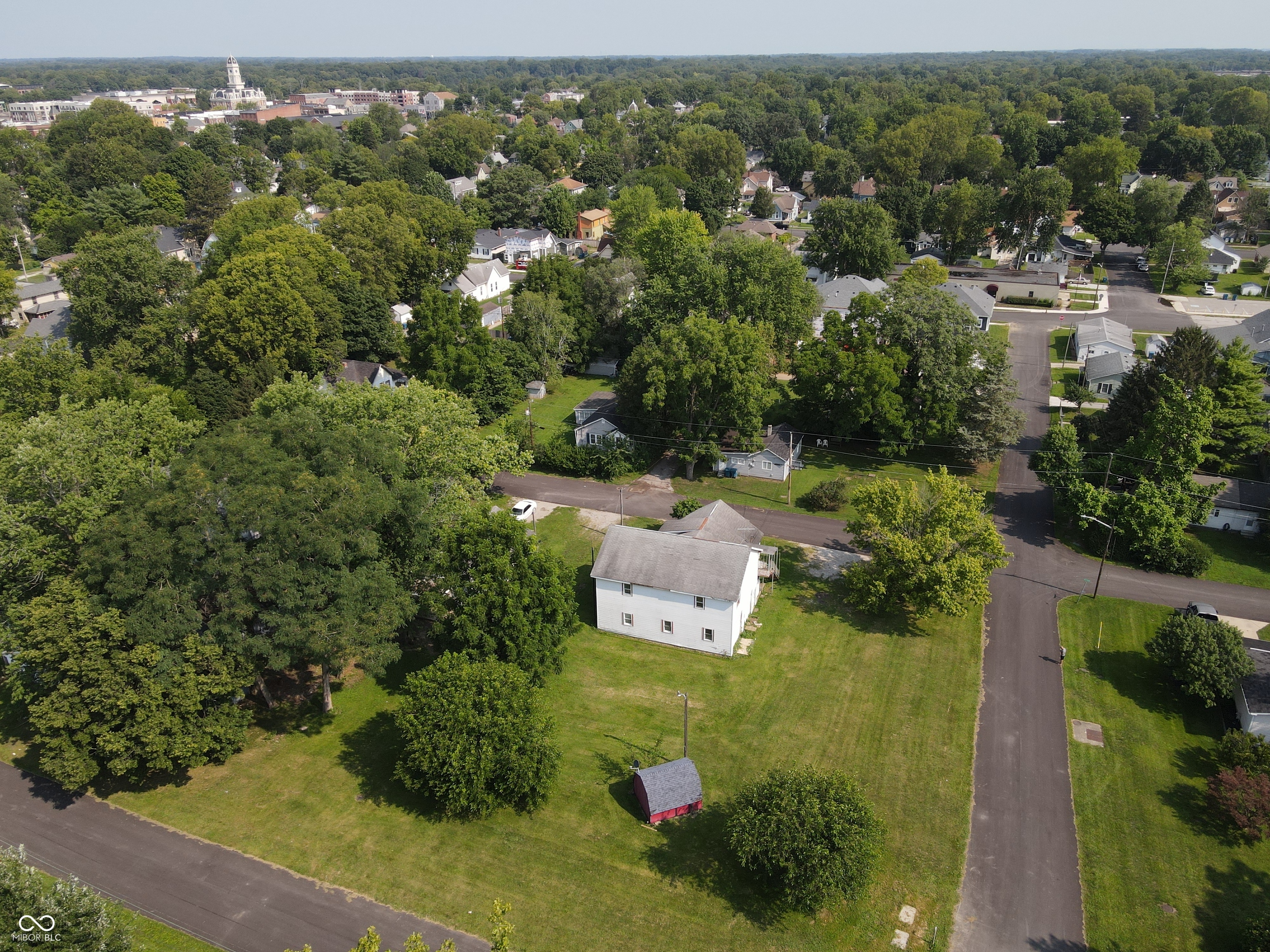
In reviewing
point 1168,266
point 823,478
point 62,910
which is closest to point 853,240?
point 1168,266

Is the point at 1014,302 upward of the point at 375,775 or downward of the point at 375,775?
upward

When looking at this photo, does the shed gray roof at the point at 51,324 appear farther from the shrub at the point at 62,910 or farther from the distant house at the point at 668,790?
the distant house at the point at 668,790

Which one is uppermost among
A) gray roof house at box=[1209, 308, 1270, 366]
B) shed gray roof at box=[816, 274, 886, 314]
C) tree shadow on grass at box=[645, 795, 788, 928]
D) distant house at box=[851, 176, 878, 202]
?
distant house at box=[851, 176, 878, 202]

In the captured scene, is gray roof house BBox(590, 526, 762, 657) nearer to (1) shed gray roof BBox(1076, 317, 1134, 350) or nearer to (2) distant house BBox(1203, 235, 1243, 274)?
(1) shed gray roof BBox(1076, 317, 1134, 350)

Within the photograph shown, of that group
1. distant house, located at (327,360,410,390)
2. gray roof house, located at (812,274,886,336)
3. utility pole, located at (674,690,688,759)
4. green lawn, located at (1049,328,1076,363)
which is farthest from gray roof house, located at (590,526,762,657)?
green lawn, located at (1049,328,1076,363)

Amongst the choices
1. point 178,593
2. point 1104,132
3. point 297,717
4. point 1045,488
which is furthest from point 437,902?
point 1104,132

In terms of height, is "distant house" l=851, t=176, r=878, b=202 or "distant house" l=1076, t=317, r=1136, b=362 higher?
"distant house" l=851, t=176, r=878, b=202

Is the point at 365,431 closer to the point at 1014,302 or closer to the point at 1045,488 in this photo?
the point at 1045,488

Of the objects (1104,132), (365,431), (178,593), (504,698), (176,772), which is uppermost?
(1104,132)
